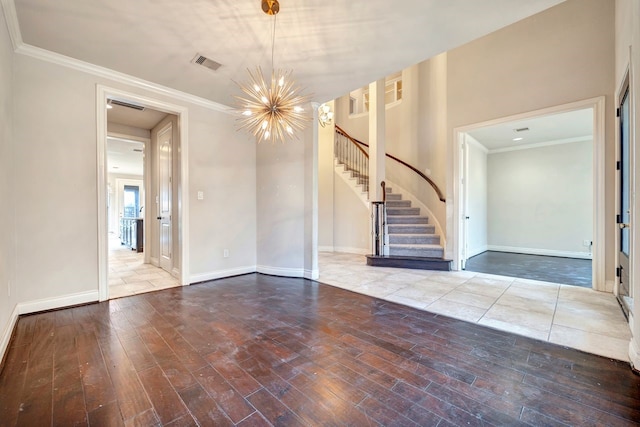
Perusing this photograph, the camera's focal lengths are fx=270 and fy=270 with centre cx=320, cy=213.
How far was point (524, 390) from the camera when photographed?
158 cm

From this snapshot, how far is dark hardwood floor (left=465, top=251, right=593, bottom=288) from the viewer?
4170 millimetres

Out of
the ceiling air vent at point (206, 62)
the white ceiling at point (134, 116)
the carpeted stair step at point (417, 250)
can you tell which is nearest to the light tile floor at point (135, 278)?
the white ceiling at point (134, 116)

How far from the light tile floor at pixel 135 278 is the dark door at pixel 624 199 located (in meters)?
5.49

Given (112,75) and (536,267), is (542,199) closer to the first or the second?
(536,267)

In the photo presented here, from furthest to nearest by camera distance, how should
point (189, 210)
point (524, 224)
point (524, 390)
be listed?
point (524, 224) → point (189, 210) → point (524, 390)

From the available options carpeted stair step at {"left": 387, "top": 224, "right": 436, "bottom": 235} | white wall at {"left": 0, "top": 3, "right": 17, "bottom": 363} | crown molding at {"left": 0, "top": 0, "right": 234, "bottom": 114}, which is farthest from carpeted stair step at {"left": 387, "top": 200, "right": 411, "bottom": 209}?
white wall at {"left": 0, "top": 3, "right": 17, "bottom": 363}

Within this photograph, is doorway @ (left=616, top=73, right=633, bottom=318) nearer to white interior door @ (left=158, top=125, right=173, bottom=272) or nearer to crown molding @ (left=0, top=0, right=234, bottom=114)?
crown molding @ (left=0, top=0, right=234, bottom=114)

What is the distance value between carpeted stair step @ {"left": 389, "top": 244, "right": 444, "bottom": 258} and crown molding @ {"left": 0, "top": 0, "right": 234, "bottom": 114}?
159 inches

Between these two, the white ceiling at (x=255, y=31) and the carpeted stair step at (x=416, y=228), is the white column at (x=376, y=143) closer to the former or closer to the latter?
the carpeted stair step at (x=416, y=228)

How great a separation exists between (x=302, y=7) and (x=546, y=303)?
3.91 m

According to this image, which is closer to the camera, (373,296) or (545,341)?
(545,341)

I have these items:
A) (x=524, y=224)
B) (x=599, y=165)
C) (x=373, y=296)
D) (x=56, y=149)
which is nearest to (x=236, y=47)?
(x=56, y=149)

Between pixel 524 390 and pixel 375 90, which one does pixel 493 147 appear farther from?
pixel 524 390

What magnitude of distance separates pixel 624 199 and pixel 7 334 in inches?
243
